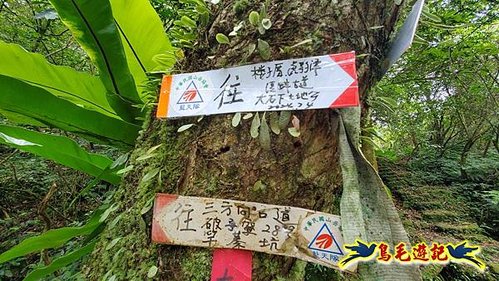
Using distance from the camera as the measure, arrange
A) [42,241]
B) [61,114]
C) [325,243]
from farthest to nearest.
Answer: [61,114] < [42,241] < [325,243]

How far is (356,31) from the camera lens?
539 mm

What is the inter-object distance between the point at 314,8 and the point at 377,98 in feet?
0.70

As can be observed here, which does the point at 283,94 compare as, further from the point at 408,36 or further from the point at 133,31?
the point at 133,31

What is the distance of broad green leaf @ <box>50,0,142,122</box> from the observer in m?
Answer: 0.67

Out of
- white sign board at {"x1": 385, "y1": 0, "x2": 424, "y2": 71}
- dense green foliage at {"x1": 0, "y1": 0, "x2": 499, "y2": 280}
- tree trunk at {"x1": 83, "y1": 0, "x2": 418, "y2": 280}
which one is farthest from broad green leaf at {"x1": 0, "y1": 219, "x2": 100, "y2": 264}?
white sign board at {"x1": 385, "y1": 0, "x2": 424, "y2": 71}

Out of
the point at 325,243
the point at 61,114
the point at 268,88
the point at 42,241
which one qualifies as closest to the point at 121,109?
the point at 61,114

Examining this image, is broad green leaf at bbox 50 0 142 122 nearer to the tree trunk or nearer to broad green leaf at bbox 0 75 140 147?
broad green leaf at bbox 0 75 140 147

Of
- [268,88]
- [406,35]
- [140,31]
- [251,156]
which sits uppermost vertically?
[140,31]

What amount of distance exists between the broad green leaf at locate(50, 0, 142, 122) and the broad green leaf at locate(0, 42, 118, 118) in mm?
100

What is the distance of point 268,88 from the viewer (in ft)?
1.68

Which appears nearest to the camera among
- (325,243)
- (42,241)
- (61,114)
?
(325,243)

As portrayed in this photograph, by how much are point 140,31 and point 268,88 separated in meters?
0.52

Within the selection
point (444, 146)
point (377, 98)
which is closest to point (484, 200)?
point (444, 146)

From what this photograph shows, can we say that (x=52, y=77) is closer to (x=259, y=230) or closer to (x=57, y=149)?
(x=57, y=149)
